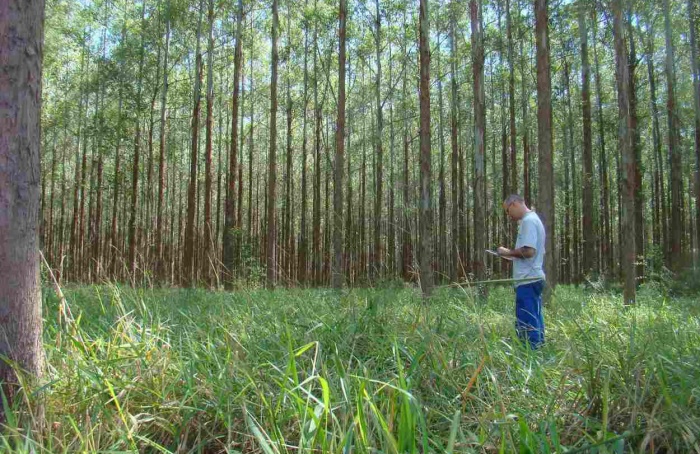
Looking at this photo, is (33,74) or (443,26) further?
(443,26)

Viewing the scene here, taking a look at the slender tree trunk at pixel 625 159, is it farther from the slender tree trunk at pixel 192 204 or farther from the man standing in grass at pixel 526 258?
the slender tree trunk at pixel 192 204

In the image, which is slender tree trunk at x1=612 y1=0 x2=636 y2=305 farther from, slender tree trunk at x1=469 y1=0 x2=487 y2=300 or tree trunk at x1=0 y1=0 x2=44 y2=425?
tree trunk at x1=0 y1=0 x2=44 y2=425

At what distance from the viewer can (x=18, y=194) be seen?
1978 millimetres

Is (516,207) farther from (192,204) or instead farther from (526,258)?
(192,204)

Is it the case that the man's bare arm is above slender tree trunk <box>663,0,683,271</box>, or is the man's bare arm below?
below

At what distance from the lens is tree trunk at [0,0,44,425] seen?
194 centimetres

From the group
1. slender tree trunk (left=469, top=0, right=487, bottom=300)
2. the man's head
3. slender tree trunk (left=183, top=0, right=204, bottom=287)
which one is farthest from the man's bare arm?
slender tree trunk (left=183, top=0, right=204, bottom=287)

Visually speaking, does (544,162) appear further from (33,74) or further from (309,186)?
(309,186)

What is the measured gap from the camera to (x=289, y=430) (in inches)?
69.1

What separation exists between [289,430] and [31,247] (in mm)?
1443

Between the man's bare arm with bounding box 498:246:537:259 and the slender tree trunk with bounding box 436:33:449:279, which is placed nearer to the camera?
the man's bare arm with bounding box 498:246:537:259

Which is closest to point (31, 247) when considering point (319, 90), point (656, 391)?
point (656, 391)

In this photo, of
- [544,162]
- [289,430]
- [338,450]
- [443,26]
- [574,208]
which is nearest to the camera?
[338,450]

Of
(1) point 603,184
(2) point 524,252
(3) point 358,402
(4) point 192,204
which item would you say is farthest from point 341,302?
(1) point 603,184
